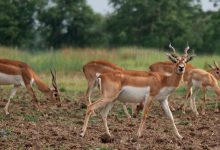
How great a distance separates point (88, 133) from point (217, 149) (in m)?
2.76

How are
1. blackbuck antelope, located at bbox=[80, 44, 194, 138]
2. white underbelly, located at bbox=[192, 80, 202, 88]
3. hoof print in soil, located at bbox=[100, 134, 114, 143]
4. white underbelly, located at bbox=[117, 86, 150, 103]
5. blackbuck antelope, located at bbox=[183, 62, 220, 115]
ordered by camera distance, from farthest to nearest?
1. white underbelly, located at bbox=[192, 80, 202, 88]
2. blackbuck antelope, located at bbox=[183, 62, 220, 115]
3. white underbelly, located at bbox=[117, 86, 150, 103]
4. blackbuck antelope, located at bbox=[80, 44, 194, 138]
5. hoof print in soil, located at bbox=[100, 134, 114, 143]

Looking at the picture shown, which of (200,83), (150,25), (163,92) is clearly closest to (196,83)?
(200,83)

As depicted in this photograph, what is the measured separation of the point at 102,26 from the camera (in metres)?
58.7

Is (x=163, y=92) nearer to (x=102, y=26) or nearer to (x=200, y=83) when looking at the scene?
(x=200, y=83)

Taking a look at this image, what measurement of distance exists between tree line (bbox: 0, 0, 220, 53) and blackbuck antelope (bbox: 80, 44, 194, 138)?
4078 centimetres

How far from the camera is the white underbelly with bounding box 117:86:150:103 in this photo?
1141 centimetres

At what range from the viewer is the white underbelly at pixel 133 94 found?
37.4 feet

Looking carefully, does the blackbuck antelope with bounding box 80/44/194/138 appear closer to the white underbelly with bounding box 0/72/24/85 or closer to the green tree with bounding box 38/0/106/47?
the white underbelly with bounding box 0/72/24/85

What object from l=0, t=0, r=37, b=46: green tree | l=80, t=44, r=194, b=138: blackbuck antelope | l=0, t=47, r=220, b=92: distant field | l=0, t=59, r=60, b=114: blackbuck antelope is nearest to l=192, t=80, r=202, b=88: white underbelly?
l=0, t=59, r=60, b=114: blackbuck antelope

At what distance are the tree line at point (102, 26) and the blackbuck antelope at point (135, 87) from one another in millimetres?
40785

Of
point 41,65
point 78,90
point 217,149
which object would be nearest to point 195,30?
point 41,65

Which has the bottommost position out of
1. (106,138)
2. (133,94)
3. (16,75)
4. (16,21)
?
(16,21)

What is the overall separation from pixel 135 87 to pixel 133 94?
147 mm

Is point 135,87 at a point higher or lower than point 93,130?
higher
